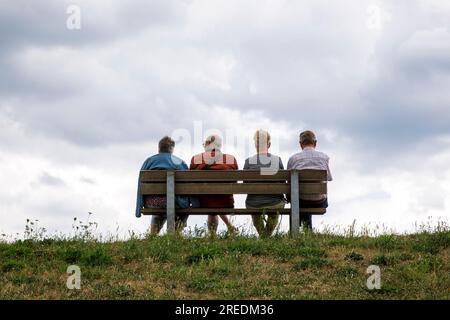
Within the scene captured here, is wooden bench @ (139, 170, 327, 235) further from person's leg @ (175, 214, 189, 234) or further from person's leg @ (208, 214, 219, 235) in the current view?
person's leg @ (208, 214, 219, 235)

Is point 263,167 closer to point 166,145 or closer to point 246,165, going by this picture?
point 246,165

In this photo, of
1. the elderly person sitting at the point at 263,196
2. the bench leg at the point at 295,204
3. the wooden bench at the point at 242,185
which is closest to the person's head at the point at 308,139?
the elderly person sitting at the point at 263,196

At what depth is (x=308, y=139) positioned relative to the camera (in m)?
14.7

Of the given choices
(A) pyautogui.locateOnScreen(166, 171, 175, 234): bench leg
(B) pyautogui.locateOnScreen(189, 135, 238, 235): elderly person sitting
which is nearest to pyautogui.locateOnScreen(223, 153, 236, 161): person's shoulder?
(B) pyautogui.locateOnScreen(189, 135, 238, 235): elderly person sitting

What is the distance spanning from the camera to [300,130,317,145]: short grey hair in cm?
1471

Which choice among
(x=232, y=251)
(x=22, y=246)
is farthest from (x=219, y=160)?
(x=22, y=246)

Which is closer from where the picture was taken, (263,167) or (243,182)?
(243,182)

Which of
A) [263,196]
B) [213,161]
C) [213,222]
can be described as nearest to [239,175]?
[263,196]

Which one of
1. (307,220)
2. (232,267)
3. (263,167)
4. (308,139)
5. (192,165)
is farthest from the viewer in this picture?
(192,165)

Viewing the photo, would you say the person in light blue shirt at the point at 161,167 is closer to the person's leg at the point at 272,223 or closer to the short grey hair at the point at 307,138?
the person's leg at the point at 272,223

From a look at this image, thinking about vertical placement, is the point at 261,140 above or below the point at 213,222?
above

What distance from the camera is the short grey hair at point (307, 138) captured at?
48.3ft

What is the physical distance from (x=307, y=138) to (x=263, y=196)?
4.48 feet
